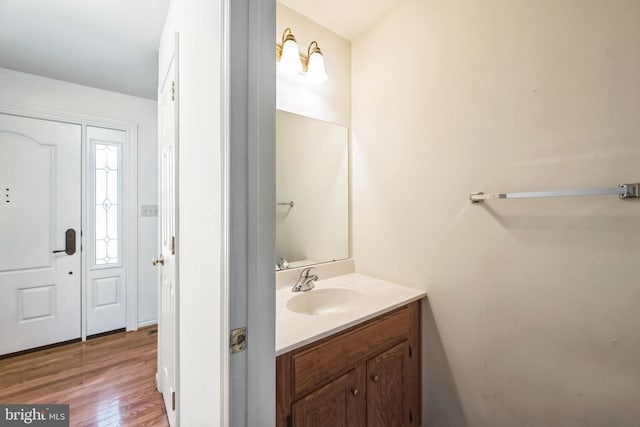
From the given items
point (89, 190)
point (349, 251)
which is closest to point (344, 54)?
point (349, 251)

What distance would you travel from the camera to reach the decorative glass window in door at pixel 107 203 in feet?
8.70

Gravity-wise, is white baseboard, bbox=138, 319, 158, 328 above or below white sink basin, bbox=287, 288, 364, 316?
below

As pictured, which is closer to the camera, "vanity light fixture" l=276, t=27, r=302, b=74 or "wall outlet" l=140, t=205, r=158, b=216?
"vanity light fixture" l=276, t=27, r=302, b=74

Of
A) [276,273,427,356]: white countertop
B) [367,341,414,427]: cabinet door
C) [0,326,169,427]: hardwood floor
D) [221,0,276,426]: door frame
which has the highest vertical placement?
[221,0,276,426]: door frame

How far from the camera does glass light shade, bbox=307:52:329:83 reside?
1604 millimetres

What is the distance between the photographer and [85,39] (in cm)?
179

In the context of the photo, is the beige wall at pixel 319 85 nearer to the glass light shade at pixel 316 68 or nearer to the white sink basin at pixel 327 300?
the glass light shade at pixel 316 68

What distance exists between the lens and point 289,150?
1621 millimetres

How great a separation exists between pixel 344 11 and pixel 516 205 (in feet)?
4.80

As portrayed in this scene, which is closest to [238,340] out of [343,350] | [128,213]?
[343,350]

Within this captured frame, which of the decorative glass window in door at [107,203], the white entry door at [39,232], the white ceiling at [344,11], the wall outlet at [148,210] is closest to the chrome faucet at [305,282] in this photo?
the white ceiling at [344,11]

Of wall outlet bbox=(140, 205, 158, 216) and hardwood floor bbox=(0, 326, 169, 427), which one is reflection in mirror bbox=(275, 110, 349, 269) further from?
wall outlet bbox=(140, 205, 158, 216)

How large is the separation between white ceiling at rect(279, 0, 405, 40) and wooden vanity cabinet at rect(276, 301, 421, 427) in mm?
1744

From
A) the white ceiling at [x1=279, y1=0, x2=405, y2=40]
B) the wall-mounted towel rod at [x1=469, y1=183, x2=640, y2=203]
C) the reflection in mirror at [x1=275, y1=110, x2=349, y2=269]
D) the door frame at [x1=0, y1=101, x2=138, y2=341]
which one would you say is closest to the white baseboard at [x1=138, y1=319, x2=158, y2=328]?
the door frame at [x1=0, y1=101, x2=138, y2=341]
